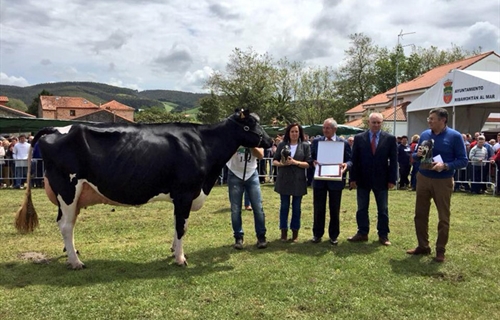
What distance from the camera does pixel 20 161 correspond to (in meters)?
16.0

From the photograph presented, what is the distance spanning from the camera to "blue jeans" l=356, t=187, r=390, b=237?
23.8ft

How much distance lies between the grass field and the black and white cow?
58cm

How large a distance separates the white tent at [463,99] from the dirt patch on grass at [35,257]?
53.2ft

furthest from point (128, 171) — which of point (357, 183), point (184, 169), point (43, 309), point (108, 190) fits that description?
point (357, 183)

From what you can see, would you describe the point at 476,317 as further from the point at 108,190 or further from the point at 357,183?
the point at 108,190

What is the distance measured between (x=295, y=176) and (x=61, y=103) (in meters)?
128

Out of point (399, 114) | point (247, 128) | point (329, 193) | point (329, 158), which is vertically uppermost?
point (399, 114)

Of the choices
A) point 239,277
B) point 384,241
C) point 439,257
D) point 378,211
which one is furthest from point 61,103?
point 439,257

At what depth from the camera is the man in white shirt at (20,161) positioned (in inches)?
628

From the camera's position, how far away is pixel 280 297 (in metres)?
A: 4.87

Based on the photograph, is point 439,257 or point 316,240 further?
point 316,240

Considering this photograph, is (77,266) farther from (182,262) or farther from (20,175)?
(20,175)

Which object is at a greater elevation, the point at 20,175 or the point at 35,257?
the point at 20,175

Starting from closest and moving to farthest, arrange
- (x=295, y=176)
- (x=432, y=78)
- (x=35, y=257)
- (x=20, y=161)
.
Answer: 1. (x=35, y=257)
2. (x=295, y=176)
3. (x=20, y=161)
4. (x=432, y=78)
